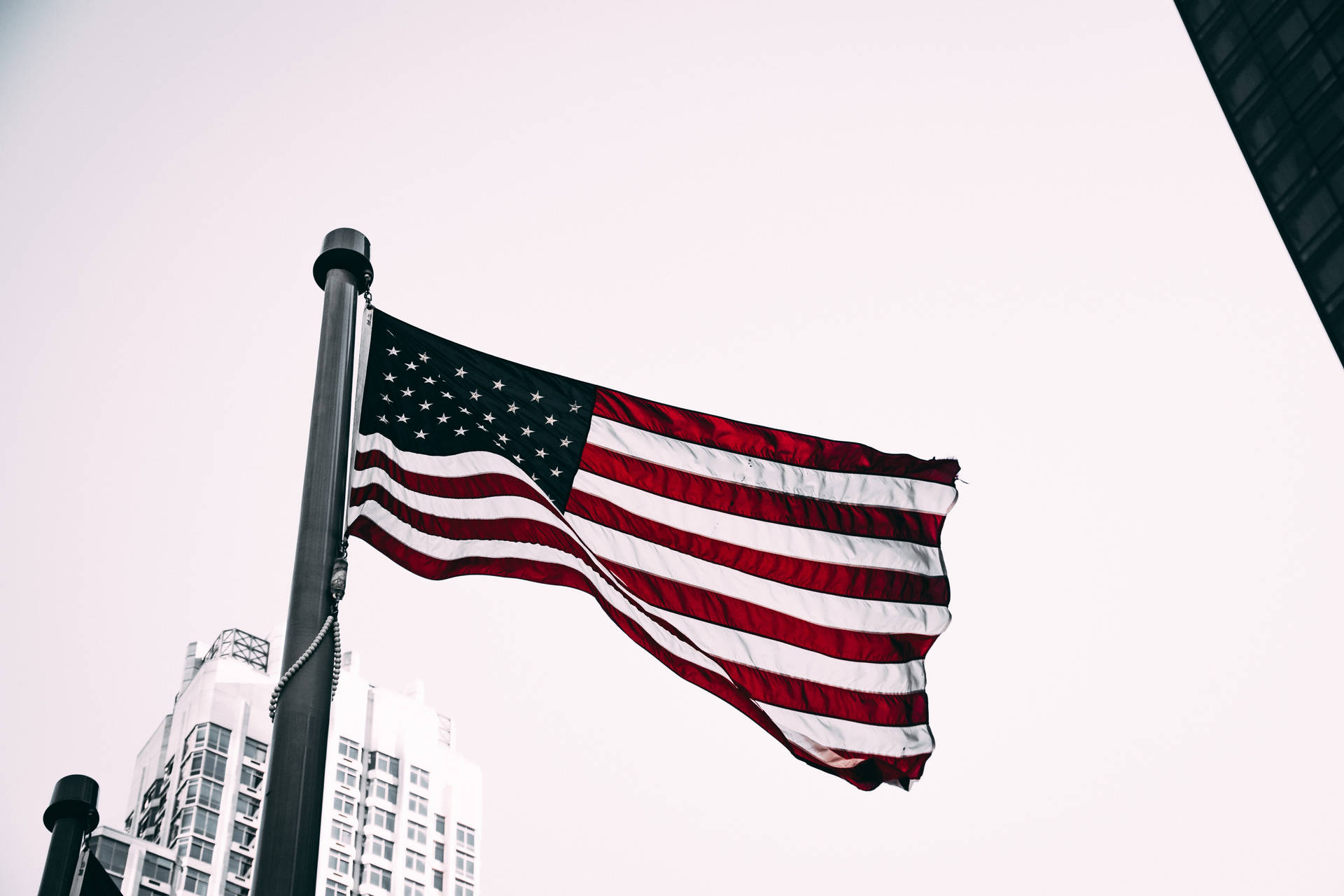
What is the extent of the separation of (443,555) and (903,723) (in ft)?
14.1

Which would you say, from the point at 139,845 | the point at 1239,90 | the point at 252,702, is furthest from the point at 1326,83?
the point at 252,702

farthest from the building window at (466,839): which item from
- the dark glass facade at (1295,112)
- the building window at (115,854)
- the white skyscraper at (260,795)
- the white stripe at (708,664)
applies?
the white stripe at (708,664)

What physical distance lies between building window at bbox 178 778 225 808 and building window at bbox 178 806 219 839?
56 cm

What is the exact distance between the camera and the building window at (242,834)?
388 feet

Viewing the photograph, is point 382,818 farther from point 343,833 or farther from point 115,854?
point 115,854

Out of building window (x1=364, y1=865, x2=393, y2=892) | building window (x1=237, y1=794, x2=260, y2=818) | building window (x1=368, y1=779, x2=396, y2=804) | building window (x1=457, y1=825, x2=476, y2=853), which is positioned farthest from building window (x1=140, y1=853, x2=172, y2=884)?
building window (x1=457, y1=825, x2=476, y2=853)

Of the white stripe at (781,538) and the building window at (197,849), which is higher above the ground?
the building window at (197,849)

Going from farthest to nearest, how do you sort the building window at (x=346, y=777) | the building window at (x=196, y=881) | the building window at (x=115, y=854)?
the building window at (x=346, y=777) → the building window at (x=196, y=881) → the building window at (x=115, y=854)

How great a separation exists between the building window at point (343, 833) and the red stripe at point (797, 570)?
116680 mm

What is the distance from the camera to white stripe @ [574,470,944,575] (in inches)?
472

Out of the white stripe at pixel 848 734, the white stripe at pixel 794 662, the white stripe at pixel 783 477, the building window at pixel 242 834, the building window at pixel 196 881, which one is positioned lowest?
the white stripe at pixel 848 734

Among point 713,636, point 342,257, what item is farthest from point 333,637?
point 713,636

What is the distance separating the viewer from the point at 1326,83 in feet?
142

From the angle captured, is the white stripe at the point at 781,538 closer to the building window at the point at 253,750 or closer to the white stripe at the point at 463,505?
the white stripe at the point at 463,505
